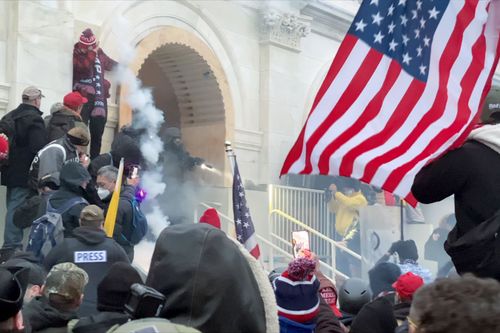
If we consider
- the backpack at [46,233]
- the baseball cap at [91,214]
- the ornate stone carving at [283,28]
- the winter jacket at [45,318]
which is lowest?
the winter jacket at [45,318]

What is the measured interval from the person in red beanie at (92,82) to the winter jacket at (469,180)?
7.75m

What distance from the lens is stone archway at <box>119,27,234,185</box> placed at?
561 inches

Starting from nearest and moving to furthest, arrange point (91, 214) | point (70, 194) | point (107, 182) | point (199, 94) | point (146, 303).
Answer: point (146, 303)
point (91, 214)
point (70, 194)
point (107, 182)
point (199, 94)

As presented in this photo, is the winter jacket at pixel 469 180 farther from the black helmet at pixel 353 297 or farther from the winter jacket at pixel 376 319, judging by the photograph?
the black helmet at pixel 353 297

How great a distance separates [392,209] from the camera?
1330 centimetres

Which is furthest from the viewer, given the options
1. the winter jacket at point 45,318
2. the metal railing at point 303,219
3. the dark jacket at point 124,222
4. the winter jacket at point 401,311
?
the metal railing at point 303,219

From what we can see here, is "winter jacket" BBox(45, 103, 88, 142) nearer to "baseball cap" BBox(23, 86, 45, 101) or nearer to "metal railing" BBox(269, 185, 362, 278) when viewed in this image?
"baseball cap" BBox(23, 86, 45, 101)

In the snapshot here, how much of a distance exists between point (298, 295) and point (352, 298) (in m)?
0.74

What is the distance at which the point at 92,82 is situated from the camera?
11258 mm

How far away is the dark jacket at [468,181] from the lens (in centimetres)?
370

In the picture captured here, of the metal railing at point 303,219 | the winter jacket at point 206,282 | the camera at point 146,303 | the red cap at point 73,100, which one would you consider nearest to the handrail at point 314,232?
the metal railing at point 303,219

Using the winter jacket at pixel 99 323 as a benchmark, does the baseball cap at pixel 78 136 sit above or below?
above

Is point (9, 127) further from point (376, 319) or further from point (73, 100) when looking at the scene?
point (376, 319)

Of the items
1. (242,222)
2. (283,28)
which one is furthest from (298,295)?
(283,28)
